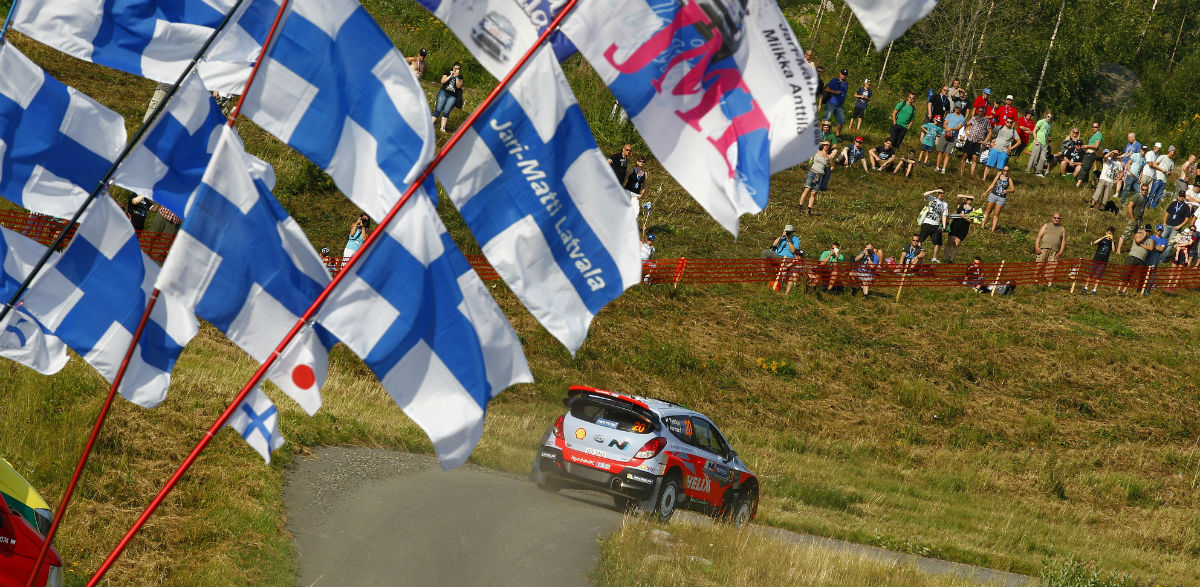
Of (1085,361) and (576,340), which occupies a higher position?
(1085,361)

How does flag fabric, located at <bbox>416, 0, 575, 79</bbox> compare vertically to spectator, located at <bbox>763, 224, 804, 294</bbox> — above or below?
above

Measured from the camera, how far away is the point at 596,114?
3888 centimetres

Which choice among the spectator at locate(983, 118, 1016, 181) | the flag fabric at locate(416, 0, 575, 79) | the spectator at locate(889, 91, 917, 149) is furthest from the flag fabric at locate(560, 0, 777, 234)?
the spectator at locate(983, 118, 1016, 181)

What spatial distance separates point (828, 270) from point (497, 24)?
2486 cm

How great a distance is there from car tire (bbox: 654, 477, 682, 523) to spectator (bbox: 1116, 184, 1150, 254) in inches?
1001

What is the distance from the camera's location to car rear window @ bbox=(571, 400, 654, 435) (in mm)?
14492

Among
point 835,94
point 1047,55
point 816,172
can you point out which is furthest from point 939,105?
point 1047,55

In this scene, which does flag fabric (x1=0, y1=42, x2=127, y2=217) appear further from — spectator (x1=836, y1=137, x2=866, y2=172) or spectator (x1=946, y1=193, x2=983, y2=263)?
spectator (x1=836, y1=137, x2=866, y2=172)

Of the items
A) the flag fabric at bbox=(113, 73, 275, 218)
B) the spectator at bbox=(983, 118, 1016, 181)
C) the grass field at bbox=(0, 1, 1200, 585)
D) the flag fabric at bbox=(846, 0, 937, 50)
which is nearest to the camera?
the flag fabric at bbox=(846, 0, 937, 50)

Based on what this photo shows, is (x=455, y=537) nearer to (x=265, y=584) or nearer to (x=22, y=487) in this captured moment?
(x=265, y=584)

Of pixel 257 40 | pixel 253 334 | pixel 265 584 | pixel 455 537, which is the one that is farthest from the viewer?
pixel 455 537

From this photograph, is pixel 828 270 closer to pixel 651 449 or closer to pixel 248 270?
pixel 651 449

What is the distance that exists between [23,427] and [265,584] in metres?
4.53

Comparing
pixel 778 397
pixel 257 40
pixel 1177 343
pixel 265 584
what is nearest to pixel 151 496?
pixel 265 584
